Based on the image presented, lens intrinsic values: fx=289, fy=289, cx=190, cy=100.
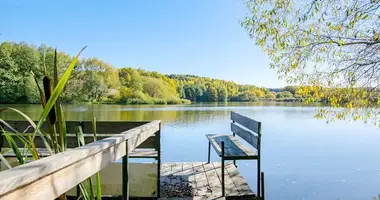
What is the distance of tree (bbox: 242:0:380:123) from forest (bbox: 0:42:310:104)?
401 millimetres

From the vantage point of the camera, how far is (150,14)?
22047 millimetres

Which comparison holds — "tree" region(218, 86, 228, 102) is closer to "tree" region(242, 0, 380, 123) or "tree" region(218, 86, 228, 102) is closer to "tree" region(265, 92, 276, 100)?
"tree" region(265, 92, 276, 100)

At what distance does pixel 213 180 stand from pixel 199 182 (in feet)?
0.69

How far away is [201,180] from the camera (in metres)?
3.92

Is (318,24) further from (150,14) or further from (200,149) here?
(150,14)

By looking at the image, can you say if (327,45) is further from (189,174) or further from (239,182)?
(189,174)

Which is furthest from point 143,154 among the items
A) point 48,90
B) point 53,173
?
point 53,173

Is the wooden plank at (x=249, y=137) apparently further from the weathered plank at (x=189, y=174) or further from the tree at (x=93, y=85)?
the tree at (x=93, y=85)

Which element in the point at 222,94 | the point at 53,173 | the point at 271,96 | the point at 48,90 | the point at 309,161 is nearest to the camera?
the point at 53,173

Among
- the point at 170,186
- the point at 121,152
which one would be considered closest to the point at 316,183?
the point at 170,186

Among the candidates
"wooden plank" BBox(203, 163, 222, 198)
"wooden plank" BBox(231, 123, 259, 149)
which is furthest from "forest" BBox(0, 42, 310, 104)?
"wooden plank" BBox(203, 163, 222, 198)

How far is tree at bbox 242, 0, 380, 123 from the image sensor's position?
4.02m

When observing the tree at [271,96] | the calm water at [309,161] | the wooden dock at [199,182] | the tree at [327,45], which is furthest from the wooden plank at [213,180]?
the tree at [271,96]

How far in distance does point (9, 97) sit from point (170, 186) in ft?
96.4
